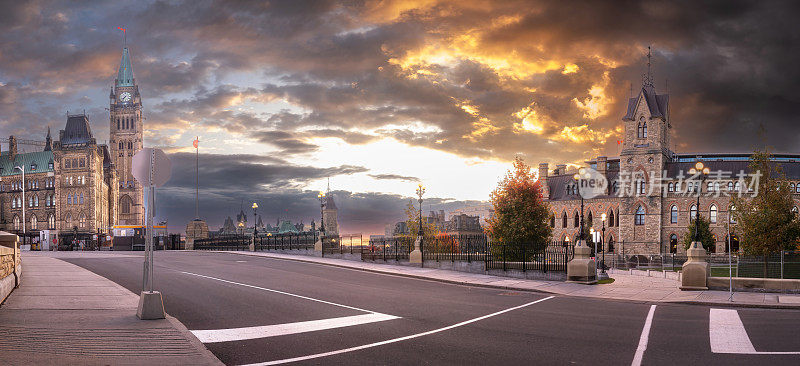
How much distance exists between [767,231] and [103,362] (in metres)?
40.6

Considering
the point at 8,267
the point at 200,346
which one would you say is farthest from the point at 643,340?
the point at 8,267

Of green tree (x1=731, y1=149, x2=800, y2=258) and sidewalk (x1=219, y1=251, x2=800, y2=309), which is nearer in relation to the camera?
sidewalk (x1=219, y1=251, x2=800, y2=309)

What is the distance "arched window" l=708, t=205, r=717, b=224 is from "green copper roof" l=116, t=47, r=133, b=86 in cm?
18578

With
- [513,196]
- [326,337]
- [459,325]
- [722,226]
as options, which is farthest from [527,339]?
[722,226]

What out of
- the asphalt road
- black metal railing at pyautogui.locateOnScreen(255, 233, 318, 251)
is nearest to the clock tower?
black metal railing at pyautogui.locateOnScreen(255, 233, 318, 251)

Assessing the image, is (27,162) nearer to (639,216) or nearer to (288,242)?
(288,242)

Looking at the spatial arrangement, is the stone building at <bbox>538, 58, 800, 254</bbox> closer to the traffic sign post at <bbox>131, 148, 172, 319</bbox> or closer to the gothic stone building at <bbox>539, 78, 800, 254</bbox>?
the gothic stone building at <bbox>539, 78, 800, 254</bbox>

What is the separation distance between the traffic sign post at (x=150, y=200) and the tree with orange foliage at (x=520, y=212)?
31.8m

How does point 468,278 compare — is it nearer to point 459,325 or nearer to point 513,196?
point 459,325

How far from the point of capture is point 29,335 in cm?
888

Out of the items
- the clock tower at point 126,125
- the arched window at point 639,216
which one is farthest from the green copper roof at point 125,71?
the arched window at point 639,216

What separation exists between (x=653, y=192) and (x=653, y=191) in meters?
0.15

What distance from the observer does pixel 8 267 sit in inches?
564

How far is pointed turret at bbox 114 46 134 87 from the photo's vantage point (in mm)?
192500
